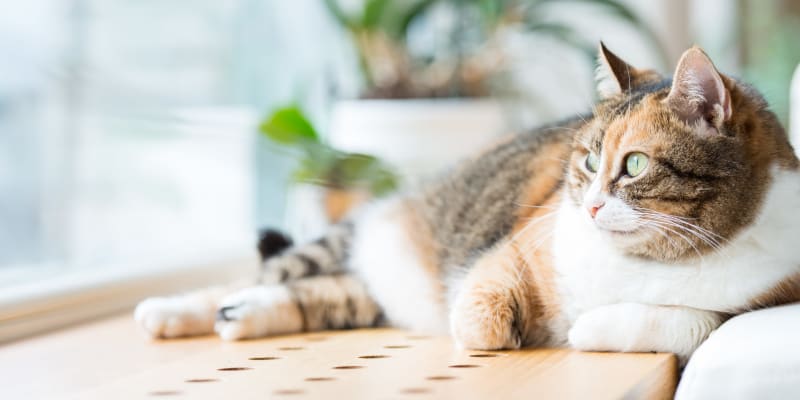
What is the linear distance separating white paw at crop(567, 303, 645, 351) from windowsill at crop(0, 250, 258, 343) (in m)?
0.95

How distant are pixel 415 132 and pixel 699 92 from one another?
50.4 inches

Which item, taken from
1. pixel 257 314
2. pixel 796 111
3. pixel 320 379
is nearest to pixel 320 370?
pixel 320 379

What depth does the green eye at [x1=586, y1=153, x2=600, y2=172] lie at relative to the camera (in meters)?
1.26

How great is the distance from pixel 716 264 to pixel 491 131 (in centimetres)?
133

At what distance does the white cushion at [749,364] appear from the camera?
3.24ft

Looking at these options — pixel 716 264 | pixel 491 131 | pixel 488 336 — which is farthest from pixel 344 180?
pixel 716 264

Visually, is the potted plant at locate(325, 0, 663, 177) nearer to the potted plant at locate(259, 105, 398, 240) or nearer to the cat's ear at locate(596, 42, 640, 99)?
the potted plant at locate(259, 105, 398, 240)

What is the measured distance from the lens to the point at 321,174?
7.70 ft

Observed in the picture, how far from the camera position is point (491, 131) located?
98.2 inches

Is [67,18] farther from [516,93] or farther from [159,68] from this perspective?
[516,93]

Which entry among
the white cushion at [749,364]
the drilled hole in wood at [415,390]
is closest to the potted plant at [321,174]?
the drilled hole in wood at [415,390]

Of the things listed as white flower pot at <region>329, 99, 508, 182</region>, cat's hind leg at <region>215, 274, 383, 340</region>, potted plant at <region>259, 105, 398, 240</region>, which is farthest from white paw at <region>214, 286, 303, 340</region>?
white flower pot at <region>329, 99, 508, 182</region>

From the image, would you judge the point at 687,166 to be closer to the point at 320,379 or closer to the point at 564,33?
the point at 320,379

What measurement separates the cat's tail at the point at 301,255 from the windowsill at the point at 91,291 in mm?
332
